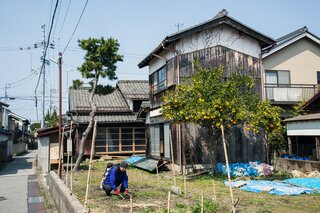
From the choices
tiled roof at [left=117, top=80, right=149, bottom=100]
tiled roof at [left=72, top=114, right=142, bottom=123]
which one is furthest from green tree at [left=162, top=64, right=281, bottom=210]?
tiled roof at [left=117, top=80, right=149, bottom=100]

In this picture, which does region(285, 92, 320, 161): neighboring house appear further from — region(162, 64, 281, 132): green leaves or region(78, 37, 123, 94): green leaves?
region(78, 37, 123, 94): green leaves

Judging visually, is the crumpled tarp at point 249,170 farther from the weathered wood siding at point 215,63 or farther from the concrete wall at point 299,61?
the concrete wall at point 299,61

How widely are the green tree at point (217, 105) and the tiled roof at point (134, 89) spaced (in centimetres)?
1512

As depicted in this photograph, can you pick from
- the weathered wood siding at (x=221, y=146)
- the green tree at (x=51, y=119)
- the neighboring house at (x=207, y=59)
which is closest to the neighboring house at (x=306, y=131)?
the weathered wood siding at (x=221, y=146)

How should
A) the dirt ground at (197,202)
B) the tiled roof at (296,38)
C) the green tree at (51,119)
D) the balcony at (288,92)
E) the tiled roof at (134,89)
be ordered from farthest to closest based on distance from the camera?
the green tree at (51,119)
the tiled roof at (134,89)
the tiled roof at (296,38)
the balcony at (288,92)
the dirt ground at (197,202)

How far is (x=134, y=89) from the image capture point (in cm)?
2950

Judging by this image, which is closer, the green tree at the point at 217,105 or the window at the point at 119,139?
the green tree at the point at 217,105

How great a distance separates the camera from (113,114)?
2684 centimetres

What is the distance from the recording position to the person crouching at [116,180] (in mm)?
8683

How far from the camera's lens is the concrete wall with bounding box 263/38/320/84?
65.1 ft

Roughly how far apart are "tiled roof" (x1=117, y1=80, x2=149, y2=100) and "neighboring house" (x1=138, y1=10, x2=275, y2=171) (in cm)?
1063

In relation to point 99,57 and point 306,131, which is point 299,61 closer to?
point 306,131

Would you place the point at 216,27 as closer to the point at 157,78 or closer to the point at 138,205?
the point at 157,78

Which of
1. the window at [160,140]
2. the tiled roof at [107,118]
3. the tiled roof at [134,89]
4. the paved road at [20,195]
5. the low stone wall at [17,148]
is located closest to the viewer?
the paved road at [20,195]
